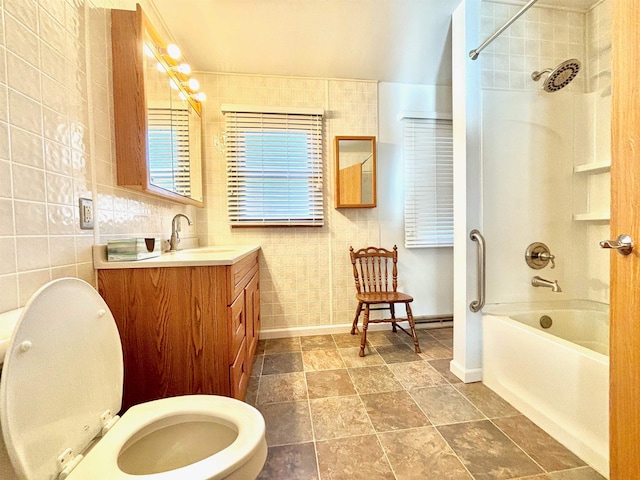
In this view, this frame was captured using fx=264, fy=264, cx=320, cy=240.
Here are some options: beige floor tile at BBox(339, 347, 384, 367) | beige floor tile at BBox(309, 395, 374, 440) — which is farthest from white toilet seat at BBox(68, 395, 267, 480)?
beige floor tile at BBox(339, 347, 384, 367)

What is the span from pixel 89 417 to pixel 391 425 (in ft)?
4.13

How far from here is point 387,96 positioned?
8.47 ft

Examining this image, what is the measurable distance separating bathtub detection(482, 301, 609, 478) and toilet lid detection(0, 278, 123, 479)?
5.98 ft

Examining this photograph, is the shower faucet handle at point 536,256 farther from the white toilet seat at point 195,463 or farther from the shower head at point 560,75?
the white toilet seat at point 195,463

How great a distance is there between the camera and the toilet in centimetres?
57

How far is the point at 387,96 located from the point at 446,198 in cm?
116

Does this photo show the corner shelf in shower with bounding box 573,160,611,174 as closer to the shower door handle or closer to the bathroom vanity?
the shower door handle

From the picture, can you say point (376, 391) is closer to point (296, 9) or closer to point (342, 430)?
point (342, 430)

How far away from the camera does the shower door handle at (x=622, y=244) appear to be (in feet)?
2.59

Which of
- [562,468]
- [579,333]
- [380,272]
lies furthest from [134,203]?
[579,333]

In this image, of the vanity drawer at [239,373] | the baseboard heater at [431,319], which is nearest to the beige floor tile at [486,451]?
the vanity drawer at [239,373]

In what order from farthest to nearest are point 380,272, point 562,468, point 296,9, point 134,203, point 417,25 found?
point 380,272, point 417,25, point 296,9, point 134,203, point 562,468

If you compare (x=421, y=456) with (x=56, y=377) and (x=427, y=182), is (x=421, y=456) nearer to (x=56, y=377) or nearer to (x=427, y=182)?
(x=56, y=377)

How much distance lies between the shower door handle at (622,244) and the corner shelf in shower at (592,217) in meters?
1.25
